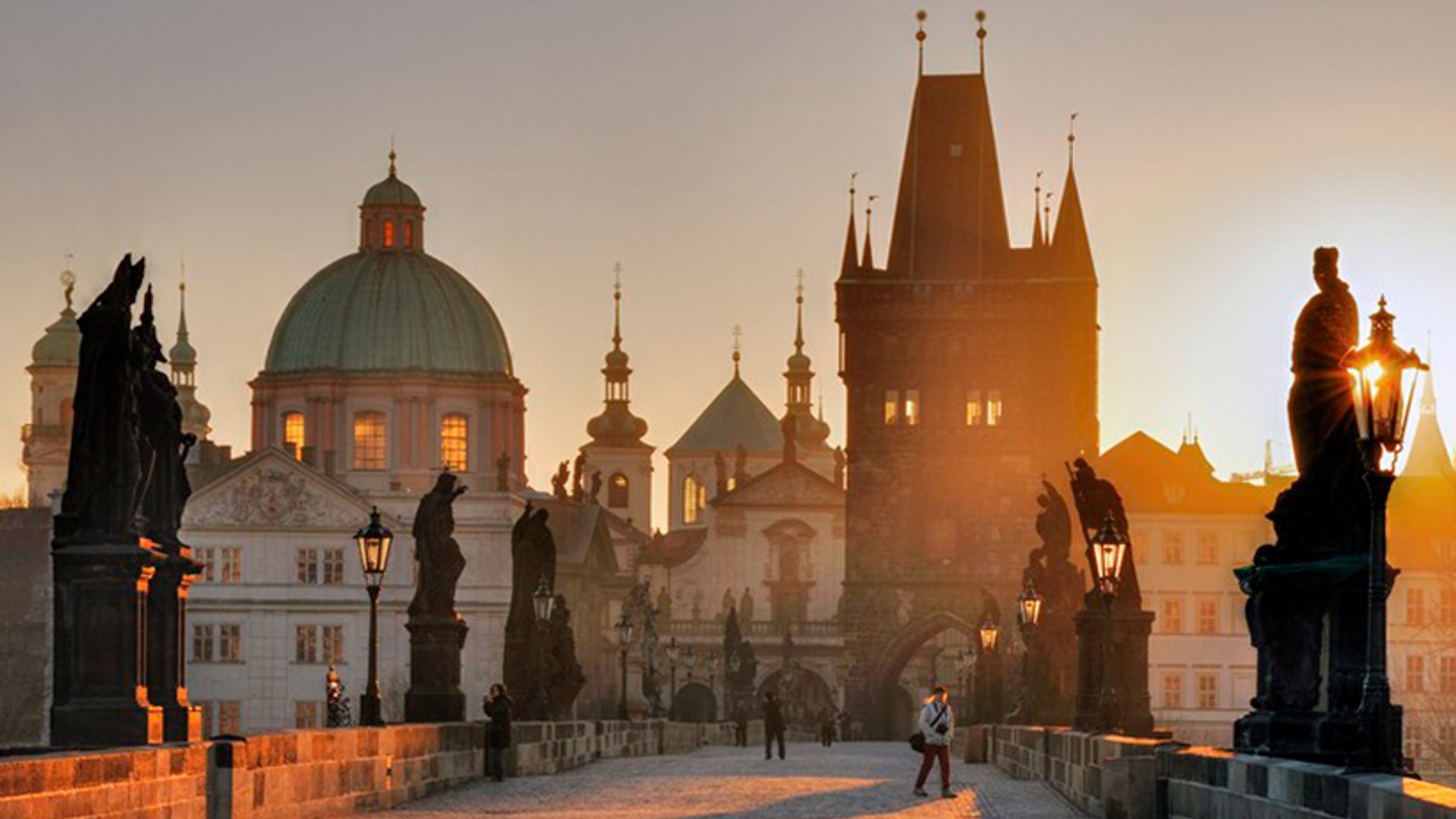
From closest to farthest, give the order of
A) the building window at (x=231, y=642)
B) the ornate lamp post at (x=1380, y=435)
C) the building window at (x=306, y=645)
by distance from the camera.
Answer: the ornate lamp post at (x=1380, y=435) → the building window at (x=231, y=642) → the building window at (x=306, y=645)

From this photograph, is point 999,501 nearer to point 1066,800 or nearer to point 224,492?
point 224,492

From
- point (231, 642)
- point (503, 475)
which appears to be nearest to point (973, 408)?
point (503, 475)

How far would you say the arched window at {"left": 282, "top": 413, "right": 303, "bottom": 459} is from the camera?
144m

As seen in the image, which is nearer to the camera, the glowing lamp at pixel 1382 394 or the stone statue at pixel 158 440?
the glowing lamp at pixel 1382 394

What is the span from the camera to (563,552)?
14488 cm

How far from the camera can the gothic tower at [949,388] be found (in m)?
127

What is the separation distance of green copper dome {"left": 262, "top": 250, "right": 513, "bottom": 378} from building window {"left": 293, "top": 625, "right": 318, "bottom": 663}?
20.9 metres

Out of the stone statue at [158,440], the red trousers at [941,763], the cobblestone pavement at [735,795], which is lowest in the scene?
the cobblestone pavement at [735,795]

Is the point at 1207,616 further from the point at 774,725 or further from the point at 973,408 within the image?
the point at 774,725

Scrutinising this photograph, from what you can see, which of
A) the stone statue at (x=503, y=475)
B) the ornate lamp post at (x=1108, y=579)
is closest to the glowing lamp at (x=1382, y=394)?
the ornate lamp post at (x=1108, y=579)

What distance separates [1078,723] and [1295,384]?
17.2 m

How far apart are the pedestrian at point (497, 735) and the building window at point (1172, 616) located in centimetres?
9435

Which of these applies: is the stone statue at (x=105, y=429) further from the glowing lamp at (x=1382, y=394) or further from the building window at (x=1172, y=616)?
the building window at (x=1172, y=616)

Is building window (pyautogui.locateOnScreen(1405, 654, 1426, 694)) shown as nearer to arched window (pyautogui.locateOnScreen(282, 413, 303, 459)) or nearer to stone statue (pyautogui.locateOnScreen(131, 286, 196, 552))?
arched window (pyautogui.locateOnScreen(282, 413, 303, 459))
